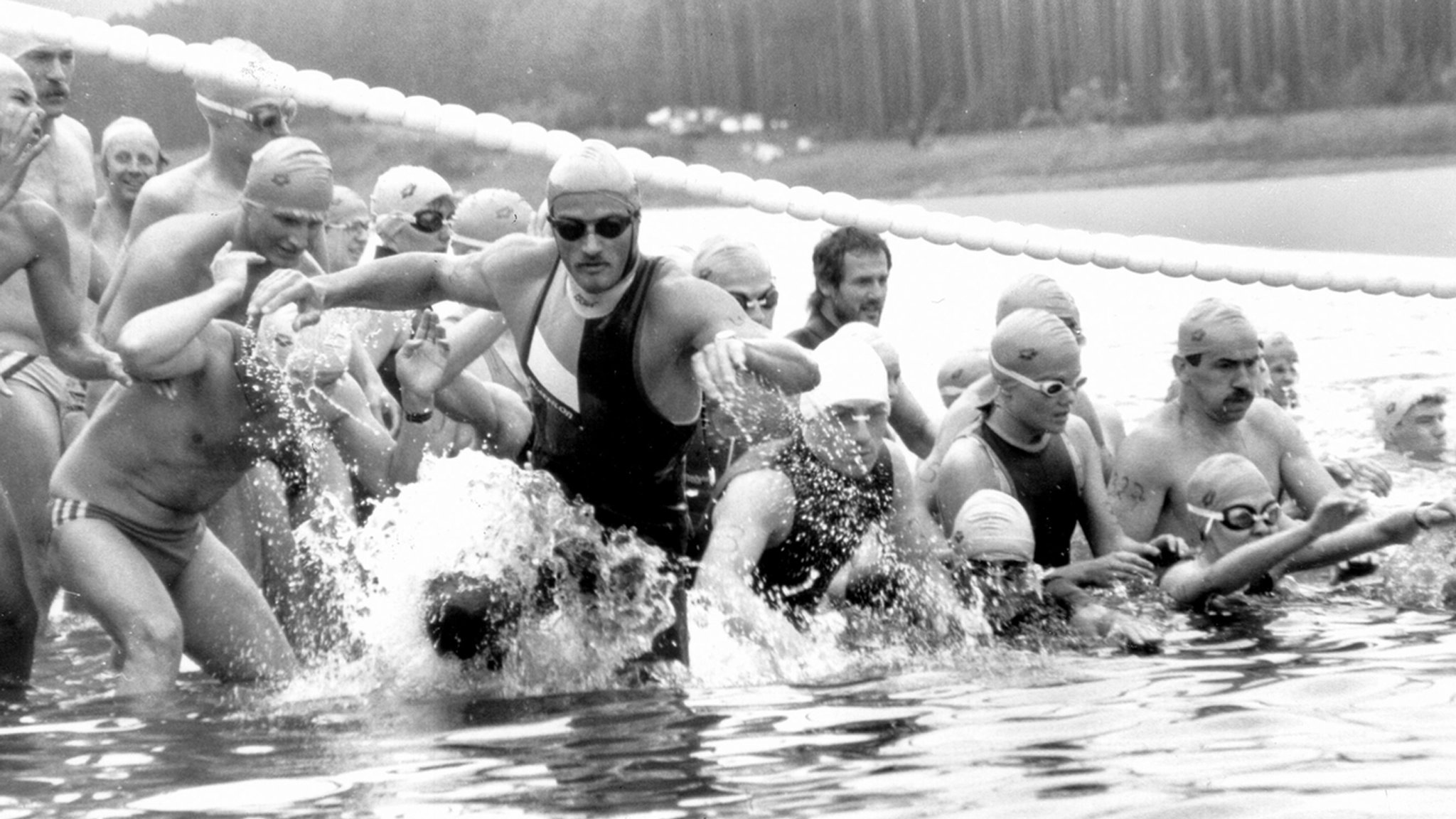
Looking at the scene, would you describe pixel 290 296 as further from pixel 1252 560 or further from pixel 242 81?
pixel 1252 560

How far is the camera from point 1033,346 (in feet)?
25.0

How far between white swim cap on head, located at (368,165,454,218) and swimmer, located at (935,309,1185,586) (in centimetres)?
266

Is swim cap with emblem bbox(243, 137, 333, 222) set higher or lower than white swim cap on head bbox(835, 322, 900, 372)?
higher

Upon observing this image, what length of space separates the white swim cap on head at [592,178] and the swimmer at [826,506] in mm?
956

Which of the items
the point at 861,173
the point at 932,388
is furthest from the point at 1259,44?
the point at 932,388

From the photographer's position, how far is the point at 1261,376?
862 centimetres

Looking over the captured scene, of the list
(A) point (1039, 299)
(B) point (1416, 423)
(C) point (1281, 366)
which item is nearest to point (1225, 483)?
(A) point (1039, 299)

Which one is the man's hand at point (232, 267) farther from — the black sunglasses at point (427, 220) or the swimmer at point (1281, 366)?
the swimmer at point (1281, 366)

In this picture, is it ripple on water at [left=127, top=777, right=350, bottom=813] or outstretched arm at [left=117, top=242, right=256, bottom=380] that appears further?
outstretched arm at [left=117, top=242, right=256, bottom=380]

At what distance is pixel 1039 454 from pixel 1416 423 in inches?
167

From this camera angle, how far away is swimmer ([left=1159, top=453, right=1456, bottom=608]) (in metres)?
7.28

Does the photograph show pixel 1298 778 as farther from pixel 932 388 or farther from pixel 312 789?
pixel 932 388

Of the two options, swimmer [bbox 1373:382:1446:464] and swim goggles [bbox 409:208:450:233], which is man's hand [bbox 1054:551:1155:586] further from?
swimmer [bbox 1373:382:1446:464]

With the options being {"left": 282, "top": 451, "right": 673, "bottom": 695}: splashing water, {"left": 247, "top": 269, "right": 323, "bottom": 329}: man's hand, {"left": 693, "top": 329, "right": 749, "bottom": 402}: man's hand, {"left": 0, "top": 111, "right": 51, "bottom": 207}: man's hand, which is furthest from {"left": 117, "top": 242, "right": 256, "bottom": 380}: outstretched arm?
{"left": 693, "top": 329, "right": 749, "bottom": 402}: man's hand
